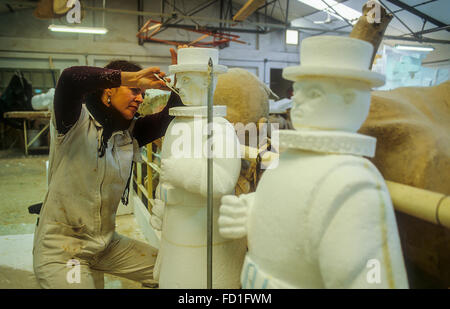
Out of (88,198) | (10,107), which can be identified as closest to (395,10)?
(88,198)

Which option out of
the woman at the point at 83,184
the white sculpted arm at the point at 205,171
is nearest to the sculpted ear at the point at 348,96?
the white sculpted arm at the point at 205,171

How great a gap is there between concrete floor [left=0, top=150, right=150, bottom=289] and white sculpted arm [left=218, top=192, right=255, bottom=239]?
6.07ft

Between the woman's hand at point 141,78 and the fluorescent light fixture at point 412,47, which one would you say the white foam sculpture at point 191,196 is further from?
the fluorescent light fixture at point 412,47

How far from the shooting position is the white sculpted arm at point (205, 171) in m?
1.69

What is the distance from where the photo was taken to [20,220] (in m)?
5.30

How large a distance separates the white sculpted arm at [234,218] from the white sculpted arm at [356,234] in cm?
31

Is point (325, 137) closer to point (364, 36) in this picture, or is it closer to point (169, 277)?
point (364, 36)

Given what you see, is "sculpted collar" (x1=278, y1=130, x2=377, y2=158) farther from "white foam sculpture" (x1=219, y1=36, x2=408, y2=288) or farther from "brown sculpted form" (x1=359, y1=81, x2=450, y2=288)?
"brown sculpted form" (x1=359, y1=81, x2=450, y2=288)

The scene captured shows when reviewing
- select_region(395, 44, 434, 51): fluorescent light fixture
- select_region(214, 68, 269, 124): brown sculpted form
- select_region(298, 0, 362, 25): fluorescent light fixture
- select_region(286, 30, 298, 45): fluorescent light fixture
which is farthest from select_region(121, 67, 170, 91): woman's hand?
select_region(286, 30, 298, 45): fluorescent light fixture

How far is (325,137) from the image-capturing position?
117cm

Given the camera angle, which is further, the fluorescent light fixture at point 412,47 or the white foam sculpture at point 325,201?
the fluorescent light fixture at point 412,47

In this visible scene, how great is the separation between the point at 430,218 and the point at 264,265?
1.88ft

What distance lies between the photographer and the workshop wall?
1142cm
